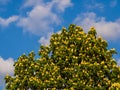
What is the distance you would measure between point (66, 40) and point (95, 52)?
4193 millimetres

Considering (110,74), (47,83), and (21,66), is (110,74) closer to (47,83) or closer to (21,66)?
(47,83)

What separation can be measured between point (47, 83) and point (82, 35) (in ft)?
25.9

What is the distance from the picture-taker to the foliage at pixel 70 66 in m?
48.5

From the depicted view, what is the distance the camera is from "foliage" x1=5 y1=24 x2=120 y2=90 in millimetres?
48469

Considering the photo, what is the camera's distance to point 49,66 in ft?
166

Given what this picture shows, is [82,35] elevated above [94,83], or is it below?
above

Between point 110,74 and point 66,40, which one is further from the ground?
point 66,40

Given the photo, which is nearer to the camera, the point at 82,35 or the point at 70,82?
the point at 70,82

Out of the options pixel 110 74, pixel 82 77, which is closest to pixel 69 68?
pixel 82 77

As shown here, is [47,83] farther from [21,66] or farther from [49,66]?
[21,66]

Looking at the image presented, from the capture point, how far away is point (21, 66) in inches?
2098

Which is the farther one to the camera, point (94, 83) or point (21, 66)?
point (21, 66)

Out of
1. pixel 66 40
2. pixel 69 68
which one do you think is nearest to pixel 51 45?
pixel 66 40

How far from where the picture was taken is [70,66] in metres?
50.1
